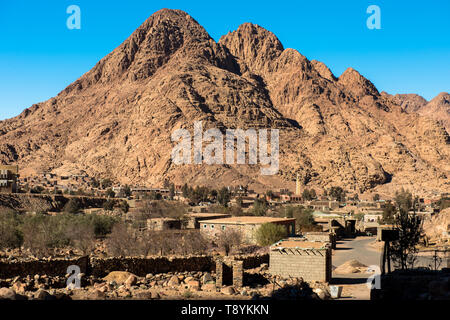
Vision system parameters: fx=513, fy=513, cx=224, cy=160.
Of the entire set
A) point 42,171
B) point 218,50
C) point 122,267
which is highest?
point 218,50

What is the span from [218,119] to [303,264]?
8946cm

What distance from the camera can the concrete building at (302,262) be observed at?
19328mm

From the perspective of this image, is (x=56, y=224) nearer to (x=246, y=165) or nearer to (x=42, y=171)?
(x=246, y=165)

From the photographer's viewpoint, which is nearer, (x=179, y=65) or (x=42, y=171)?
(x=42, y=171)

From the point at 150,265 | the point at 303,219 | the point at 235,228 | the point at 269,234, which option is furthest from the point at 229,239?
the point at 303,219

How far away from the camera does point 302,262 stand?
19.6m

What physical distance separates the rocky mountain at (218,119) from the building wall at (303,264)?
2758 inches

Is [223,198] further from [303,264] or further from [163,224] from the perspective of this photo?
[303,264]

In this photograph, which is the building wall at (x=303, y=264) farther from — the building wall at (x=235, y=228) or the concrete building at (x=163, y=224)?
the concrete building at (x=163, y=224)

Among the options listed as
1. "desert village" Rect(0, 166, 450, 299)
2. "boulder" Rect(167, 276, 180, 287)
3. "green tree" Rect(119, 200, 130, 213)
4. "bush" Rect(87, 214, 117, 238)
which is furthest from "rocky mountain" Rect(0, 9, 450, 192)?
"boulder" Rect(167, 276, 180, 287)

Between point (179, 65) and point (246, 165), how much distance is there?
1519 inches

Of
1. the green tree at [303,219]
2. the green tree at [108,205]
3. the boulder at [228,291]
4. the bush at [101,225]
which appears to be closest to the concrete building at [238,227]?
the green tree at [303,219]
